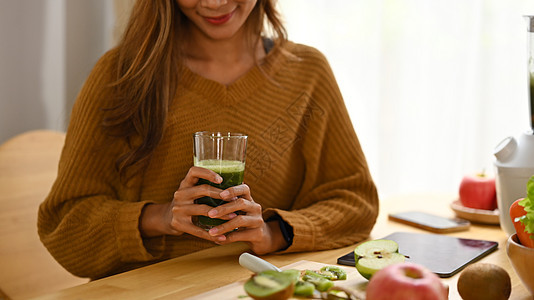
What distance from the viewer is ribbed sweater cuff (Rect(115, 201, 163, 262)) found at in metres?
1.35

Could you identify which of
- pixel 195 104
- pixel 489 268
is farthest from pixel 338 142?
pixel 489 268

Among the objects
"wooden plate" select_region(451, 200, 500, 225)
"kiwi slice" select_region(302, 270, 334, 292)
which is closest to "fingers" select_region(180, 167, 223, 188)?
"kiwi slice" select_region(302, 270, 334, 292)

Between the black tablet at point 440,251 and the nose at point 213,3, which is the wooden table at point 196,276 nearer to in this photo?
the black tablet at point 440,251

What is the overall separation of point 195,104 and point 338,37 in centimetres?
130

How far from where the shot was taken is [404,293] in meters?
0.80

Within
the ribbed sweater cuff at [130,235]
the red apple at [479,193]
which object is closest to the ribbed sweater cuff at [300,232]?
Result: the ribbed sweater cuff at [130,235]

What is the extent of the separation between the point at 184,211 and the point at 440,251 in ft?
1.80

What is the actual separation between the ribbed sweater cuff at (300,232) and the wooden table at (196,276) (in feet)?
0.05

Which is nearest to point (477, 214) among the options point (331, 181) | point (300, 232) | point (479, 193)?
point (479, 193)

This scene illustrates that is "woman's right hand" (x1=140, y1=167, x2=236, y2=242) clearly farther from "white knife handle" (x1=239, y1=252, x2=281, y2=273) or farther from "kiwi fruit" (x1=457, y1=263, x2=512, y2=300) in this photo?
"kiwi fruit" (x1=457, y1=263, x2=512, y2=300)

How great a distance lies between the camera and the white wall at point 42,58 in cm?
229

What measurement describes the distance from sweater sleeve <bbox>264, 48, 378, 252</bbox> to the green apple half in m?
0.28

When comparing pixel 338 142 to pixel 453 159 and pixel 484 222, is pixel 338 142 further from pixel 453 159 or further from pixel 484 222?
pixel 453 159

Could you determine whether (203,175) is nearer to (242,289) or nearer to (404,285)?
(242,289)
